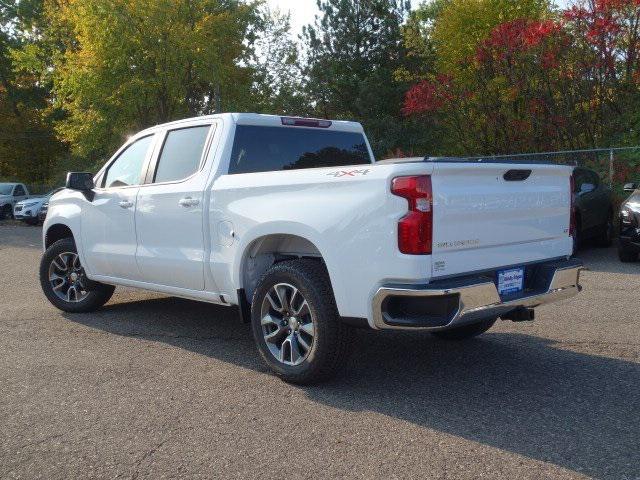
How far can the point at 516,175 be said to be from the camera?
4.53 meters

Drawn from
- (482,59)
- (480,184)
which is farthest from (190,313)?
(482,59)

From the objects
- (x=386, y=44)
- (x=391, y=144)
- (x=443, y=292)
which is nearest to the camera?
(x=443, y=292)

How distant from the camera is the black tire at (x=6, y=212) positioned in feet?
98.3

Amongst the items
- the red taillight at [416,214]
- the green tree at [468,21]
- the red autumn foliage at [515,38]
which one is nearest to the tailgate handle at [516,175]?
the red taillight at [416,214]

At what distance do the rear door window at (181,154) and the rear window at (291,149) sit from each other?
38cm

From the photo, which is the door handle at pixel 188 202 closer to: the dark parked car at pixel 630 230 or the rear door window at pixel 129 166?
the rear door window at pixel 129 166

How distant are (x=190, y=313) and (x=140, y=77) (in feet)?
66.2

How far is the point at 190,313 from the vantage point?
7.21m

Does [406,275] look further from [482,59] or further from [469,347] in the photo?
[482,59]

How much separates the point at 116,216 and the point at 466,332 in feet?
11.1

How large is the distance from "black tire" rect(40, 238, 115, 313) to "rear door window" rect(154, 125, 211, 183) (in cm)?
178

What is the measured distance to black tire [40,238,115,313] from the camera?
7.13m

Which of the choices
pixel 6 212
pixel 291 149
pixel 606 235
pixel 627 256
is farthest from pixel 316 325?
pixel 6 212

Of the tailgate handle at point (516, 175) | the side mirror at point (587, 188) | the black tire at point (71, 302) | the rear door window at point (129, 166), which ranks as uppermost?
the rear door window at point (129, 166)
